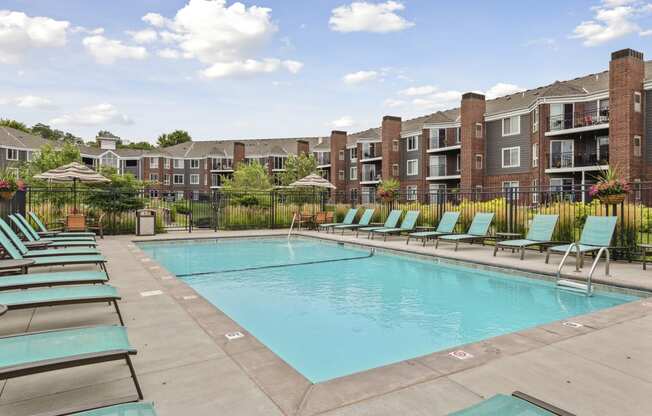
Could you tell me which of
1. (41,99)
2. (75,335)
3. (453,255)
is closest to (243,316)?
(75,335)

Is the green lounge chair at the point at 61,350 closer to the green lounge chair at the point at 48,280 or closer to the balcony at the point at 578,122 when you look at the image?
the green lounge chair at the point at 48,280

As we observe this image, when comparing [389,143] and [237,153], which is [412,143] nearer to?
[389,143]

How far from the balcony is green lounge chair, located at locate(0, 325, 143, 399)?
3001cm

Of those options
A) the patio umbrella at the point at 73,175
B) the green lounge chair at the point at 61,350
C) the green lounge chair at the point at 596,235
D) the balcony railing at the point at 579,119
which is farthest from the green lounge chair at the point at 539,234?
the balcony railing at the point at 579,119

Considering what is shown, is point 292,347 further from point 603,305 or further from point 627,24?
point 627,24

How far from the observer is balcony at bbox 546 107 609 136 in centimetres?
2620

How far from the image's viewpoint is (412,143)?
40.4m

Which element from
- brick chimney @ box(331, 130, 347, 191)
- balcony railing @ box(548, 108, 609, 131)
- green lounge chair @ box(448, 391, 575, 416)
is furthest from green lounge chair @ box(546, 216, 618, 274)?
brick chimney @ box(331, 130, 347, 191)

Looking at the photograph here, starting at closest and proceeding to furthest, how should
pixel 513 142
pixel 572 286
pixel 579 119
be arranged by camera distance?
pixel 572 286 < pixel 579 119 < pixel 513 142

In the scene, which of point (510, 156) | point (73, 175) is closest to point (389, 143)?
point (510, 156)

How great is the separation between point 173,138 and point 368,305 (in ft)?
284

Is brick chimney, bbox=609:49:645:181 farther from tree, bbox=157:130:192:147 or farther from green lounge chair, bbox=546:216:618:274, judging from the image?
tree, bbox=157:130:192:147

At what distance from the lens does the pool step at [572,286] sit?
269 inches

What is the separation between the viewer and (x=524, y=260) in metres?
9.27
